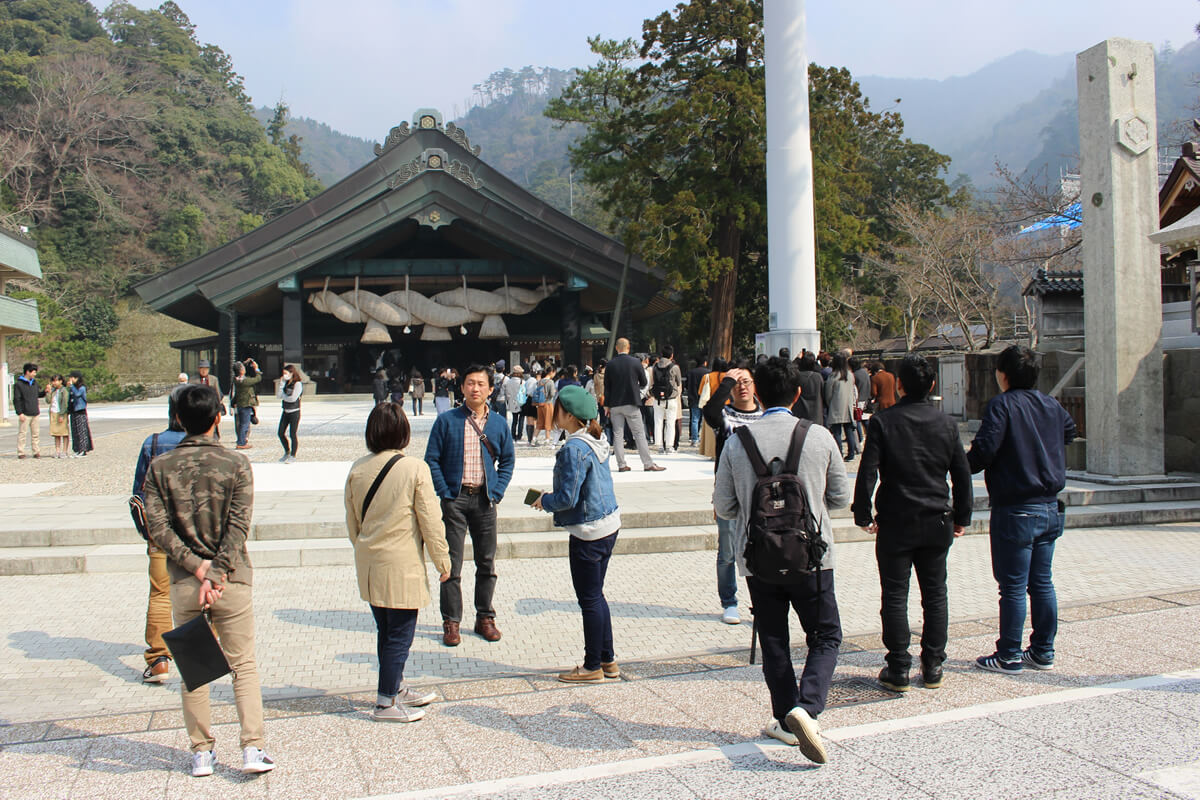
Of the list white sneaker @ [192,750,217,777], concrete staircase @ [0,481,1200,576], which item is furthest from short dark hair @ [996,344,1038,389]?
white sneaker @ [192,750,217,777]

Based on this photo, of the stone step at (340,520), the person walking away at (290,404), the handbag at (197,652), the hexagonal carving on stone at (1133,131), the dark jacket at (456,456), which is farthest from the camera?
the person walking away at (290,404)

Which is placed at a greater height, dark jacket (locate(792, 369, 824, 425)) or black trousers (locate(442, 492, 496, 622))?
dark jacket (locate(792, 369, 824, 425))

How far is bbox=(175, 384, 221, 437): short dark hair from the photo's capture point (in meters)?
3.67

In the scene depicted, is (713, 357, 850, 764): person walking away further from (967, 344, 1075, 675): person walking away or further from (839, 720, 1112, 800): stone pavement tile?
(967, 344, 1075, 675): person walking away

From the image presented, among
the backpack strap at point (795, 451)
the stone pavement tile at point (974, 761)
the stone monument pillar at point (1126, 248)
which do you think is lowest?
the stone pavement tile at point (974, 761)

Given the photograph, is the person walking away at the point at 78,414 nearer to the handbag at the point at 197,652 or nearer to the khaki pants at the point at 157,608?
the khaki pants at the point at 157,608

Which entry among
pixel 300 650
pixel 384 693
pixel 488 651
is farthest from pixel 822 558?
pixel 300 650

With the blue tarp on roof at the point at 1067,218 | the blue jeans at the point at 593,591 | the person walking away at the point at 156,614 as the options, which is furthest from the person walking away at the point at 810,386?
the blue tarp on roof at the point at 1067,218

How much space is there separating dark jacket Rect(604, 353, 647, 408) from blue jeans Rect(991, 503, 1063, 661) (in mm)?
6793

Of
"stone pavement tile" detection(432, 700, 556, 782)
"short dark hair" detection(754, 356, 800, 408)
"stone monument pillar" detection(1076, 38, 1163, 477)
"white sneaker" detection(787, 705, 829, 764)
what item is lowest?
"stone pavement tile" detection(432, 700, 556, 782)

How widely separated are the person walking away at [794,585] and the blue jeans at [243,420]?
41.6 feet

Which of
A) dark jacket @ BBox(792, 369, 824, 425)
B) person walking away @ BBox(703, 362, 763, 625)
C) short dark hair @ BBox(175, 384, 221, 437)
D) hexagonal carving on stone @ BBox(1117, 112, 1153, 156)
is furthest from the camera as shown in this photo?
dark jacket @ BBox(792, 369, 824, 425)

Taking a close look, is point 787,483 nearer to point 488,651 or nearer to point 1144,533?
point 488,651

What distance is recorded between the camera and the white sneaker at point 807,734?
3453 millimetres
